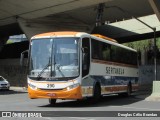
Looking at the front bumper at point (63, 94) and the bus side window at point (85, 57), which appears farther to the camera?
the bus side window at point (85, 57)

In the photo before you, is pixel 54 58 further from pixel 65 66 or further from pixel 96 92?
pixel 96 92

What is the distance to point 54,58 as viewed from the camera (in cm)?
1941

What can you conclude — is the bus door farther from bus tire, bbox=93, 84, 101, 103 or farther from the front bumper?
bus tire, bbox=93, 84, 101, 103

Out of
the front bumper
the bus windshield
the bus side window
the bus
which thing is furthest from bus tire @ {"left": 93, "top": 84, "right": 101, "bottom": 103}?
the bus windshield

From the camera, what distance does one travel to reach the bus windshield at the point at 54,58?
19172mm

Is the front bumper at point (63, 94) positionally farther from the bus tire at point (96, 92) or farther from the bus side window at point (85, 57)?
the bus tire at point (96, 92)

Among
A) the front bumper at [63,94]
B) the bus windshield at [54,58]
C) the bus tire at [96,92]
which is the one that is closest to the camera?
the front bumper at [63,94]

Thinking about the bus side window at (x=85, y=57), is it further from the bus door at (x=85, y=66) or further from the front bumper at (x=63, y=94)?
the front bumper at (x=63, y=94)

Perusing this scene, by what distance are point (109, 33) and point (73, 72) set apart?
1625 inches

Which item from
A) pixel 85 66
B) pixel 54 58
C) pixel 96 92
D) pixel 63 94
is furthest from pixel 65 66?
pixel 96 92

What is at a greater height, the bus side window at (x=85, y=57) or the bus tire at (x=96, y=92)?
the bus side window at (x=85, y=57)

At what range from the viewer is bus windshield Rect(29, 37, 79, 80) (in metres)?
19.2

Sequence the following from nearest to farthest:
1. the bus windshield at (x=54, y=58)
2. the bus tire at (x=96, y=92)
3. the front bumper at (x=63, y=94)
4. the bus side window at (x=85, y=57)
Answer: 1. the front bumper at (x=63, y=94)
2. the bus windshield at (x=54, y=58)
3. the bus side window at (x=85, y=57)
4. the bus tire at (x=96, y=92)

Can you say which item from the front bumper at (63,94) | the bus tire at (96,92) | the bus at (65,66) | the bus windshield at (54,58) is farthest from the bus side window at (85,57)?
the bus tire at (96,92)
